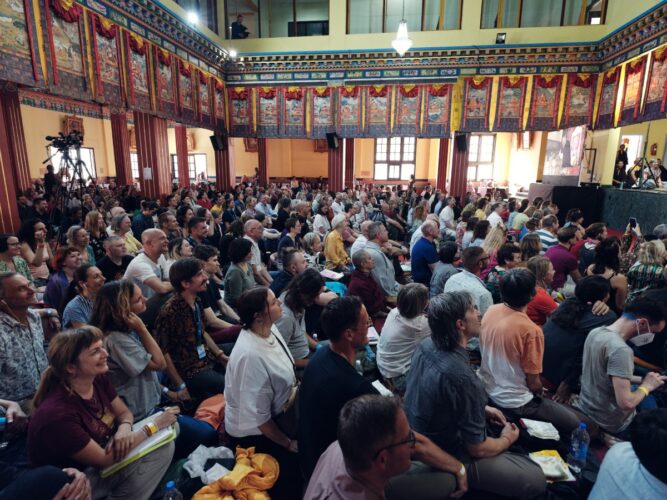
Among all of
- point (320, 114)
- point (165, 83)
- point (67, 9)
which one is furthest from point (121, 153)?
point (320, 114)

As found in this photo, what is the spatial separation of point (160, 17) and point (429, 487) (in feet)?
34.7

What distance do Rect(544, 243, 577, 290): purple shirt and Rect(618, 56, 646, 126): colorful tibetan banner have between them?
736 centimetres

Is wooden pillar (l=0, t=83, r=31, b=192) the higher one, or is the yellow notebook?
wooden pillar (l=0, t=83, r=31, b=192)

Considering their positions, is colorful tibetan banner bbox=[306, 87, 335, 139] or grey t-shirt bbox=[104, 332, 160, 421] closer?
grey t-shirt bbox=[104, 332, 160, 421]

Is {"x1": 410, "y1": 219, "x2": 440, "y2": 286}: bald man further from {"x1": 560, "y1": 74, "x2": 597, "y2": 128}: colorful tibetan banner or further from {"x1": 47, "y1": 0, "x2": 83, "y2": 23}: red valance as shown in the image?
{"x1": 560, "y1": 74, "x2": 597, "y2": 128}: colorful tibetan banner

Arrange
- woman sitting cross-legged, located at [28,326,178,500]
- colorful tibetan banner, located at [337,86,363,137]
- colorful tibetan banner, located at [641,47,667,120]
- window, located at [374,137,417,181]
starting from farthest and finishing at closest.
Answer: window, located at [374,137,417,181], colorful tibetan banner, located at [337,86,363,137], colorful tibetan banner, located at [641,47,667,120], woman sitting cross-legged, located at [28,326,178,500]

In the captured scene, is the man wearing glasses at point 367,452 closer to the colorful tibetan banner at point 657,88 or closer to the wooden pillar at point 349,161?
the colorful tibetan banner at point 657,88

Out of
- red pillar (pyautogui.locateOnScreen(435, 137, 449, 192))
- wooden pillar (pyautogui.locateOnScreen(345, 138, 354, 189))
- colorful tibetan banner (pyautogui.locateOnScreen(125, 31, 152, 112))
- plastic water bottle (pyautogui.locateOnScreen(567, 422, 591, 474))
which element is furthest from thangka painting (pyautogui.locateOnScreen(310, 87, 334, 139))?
plastic water bottle (pyautogui.locateOnScreen(567, 422, 591, 474))

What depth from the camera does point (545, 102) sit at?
11727mm

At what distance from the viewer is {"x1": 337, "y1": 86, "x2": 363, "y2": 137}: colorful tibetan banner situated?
12.7 m

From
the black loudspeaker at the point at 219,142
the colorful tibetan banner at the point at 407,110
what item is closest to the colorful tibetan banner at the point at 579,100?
the colorful tibetan banner at the point at 407,110

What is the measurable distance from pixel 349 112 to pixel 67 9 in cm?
826

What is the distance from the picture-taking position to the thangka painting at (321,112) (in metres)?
12.9

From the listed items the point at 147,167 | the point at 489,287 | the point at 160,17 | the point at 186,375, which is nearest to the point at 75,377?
the point at 186,375
